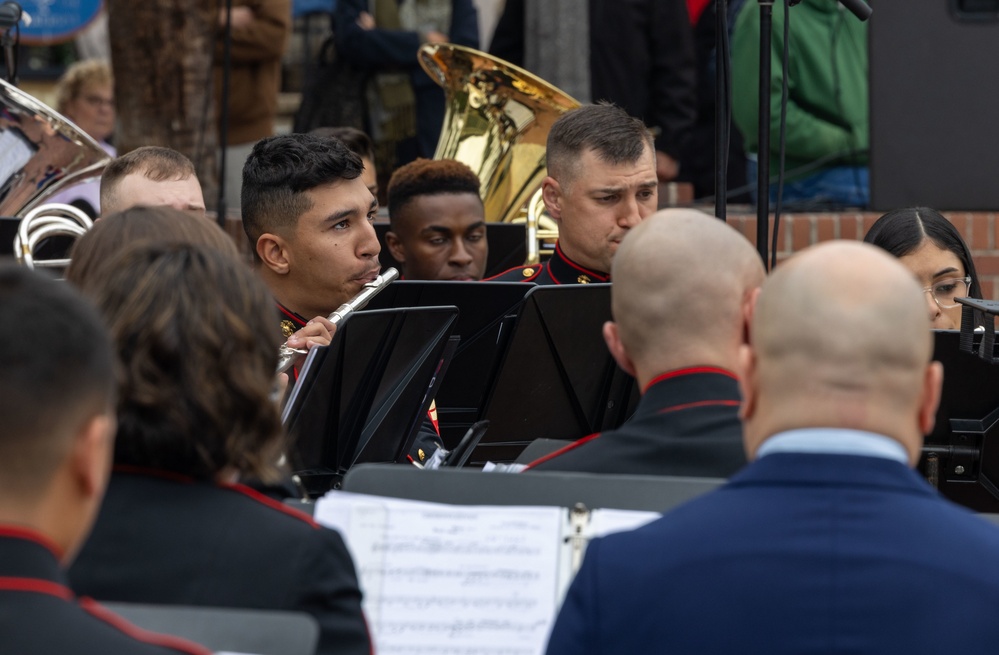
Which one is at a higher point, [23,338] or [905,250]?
[23,338]

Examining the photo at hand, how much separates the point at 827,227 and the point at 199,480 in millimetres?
4303

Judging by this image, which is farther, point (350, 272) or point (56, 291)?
point (350, 272)

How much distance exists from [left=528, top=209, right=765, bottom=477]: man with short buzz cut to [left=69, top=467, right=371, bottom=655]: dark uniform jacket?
59cm

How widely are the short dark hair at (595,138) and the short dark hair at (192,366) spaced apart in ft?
7.90

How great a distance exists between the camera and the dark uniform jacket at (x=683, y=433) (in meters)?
2.21

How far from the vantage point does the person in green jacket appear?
5.84 metres

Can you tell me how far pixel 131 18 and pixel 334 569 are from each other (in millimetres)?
4285

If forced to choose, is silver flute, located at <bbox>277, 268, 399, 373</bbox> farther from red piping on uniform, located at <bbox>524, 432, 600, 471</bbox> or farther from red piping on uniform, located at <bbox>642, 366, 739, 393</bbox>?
red piping on uniform, located at <bbox>642, 366, 739, 393</bbox>

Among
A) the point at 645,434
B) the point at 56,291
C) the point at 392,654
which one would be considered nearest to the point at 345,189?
the point at 645,434

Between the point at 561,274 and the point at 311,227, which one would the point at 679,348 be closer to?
the point at 311,227

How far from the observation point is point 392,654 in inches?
76.0

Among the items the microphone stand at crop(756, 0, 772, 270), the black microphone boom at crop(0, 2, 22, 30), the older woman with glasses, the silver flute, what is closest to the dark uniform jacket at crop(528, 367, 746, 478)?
the silver flute

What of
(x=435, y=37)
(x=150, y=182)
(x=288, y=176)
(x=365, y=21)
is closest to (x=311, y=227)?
(x=288, y=176)

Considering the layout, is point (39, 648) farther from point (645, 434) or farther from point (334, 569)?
point (645, 434)
